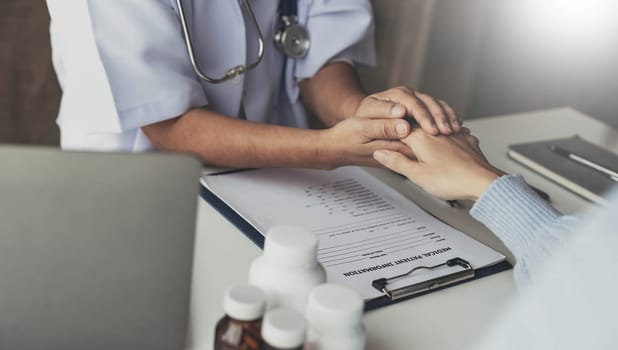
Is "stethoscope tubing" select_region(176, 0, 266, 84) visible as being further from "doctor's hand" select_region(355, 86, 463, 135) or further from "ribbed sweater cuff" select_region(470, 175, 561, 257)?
"ribbed sweater cuff" select_region(470, 175, 561, 257)

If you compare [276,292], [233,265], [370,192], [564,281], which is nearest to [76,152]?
[276,292]

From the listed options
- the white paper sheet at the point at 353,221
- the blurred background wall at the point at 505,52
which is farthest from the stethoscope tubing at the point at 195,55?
the blurred background wall at the point at 505,52

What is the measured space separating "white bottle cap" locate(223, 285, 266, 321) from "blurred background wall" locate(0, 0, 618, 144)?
1838mm

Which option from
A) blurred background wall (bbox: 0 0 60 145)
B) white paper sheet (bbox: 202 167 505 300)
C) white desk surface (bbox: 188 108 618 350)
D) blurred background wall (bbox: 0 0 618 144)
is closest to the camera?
white desk surface (bbox: 188 108 618 350)

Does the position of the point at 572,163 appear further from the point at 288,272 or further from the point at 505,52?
the point at 505,52

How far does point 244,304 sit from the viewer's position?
56cm

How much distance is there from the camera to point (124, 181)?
56cm

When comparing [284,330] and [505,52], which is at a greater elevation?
[284,330]

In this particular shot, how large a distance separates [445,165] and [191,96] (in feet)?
1.24

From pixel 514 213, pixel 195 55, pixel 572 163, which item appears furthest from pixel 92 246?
pixel 572 163

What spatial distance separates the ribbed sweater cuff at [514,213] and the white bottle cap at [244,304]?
36 centimetres

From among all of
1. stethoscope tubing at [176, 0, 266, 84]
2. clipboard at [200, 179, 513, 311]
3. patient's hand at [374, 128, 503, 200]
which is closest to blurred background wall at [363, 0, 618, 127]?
stethoscope tubing at [176, 0, 266, 84]

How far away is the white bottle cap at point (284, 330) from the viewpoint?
544 mm

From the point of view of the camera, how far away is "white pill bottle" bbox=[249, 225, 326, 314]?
0.59m
